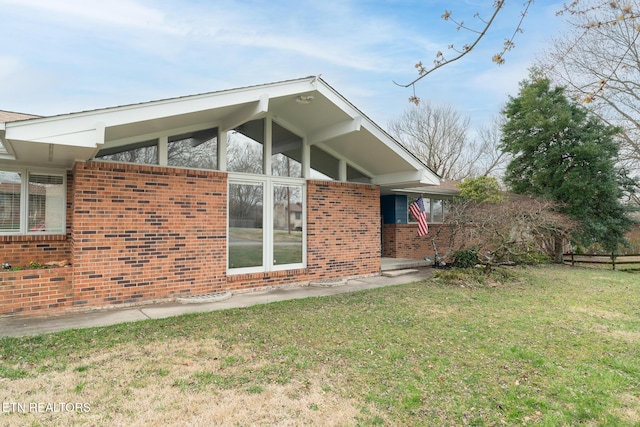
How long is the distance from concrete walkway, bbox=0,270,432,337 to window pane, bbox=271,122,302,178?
2.73 m

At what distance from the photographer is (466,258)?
10.5m

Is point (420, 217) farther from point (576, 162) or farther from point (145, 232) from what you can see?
point (145, 232)

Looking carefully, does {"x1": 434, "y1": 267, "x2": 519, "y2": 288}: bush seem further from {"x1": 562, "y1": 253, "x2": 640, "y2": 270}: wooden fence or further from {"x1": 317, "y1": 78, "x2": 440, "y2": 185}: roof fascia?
{"x1": 562, "y1": 253, "x2": 640, "y2": 270}: wooden fence

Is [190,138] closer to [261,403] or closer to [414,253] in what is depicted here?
[261,403]

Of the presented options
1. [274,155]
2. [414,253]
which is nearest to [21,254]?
[274,155]

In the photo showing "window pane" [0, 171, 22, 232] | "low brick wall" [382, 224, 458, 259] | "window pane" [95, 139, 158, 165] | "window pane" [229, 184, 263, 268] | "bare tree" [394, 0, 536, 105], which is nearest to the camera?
"bare tree" [394, 0, 536, 105]

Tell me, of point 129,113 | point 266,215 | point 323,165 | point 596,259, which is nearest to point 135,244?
point 129,113

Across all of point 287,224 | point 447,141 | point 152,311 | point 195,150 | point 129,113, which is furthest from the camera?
point 447,141

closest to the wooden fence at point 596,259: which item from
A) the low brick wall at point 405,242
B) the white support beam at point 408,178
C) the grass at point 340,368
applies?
the low brick wall at point 405,242

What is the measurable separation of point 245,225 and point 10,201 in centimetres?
430

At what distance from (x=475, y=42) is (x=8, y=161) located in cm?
779

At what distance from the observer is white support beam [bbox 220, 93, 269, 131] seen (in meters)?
6.61

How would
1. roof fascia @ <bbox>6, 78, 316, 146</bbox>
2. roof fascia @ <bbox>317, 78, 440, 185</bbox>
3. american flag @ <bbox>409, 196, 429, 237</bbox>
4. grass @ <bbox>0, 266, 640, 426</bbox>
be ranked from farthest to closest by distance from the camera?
american flag @ <bbox>409, 196, 429, 237</bbox>
roof fascia @ <bbox>317, 78, 440, 185</bbox>
roof fascia @ <bbox>6, 78, 316, 146</bbox>
grass @ <bbox>0, 266, 640, 426</bbox>

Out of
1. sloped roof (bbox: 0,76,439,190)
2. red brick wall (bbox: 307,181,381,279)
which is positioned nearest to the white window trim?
red brick wall (bbox: 307,181,381,279)
